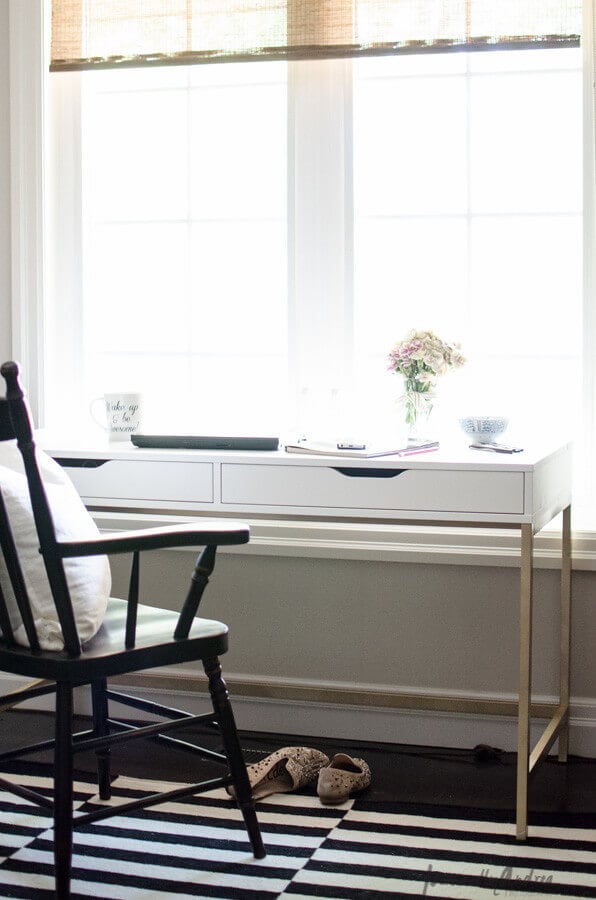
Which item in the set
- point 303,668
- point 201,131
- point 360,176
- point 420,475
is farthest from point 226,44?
point 303,668

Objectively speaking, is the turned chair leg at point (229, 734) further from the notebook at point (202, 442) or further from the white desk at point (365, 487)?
the notebook at point (202, 442)

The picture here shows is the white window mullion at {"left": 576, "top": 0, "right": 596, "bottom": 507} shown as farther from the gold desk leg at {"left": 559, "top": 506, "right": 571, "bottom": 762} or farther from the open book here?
the open book

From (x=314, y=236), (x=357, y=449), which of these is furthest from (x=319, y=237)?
(x=357, y=449)

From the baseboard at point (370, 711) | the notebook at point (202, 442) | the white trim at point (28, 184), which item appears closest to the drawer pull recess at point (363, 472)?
the notebook at point (202, 442)

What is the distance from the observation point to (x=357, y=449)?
7.78 ft

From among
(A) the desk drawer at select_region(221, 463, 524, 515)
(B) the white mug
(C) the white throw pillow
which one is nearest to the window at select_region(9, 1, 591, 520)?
(B) the white mug

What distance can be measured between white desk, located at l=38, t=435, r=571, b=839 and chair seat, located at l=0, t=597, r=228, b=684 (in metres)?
0.37

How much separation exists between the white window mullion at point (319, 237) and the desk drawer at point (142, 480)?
1.93 ft

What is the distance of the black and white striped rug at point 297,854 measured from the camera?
2039 mm

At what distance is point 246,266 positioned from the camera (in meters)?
3.02

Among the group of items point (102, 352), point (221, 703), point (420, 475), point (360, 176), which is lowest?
point (221, 703)

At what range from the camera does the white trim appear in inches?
118

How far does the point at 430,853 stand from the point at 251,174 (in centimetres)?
178

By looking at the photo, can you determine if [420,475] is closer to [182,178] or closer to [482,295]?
[482,295]
